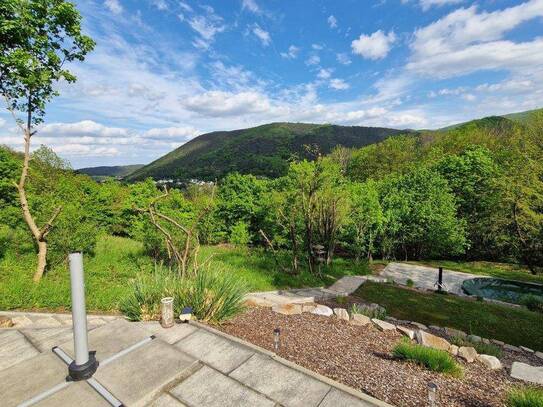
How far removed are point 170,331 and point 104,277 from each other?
19.1 ft

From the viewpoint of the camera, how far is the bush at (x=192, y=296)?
452cm

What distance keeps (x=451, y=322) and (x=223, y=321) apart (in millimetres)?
6653

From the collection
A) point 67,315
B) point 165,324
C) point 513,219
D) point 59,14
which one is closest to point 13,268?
point 67,315

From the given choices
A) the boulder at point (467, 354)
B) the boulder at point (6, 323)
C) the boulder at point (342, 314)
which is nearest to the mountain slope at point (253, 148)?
the boulder at point (342, 314)

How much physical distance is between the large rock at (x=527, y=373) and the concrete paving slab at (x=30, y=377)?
5.55 metres

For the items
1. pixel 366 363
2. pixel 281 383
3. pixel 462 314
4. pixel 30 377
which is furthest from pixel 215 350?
pixel 462 314

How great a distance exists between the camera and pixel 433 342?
498 cm

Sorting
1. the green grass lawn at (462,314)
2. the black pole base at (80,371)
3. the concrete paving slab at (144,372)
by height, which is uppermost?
the black pole base at (80,371)

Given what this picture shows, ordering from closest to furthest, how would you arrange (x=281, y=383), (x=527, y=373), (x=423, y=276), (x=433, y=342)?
(x=281, y=383) < (x=527, y=373) < (x=433, y=342) < (x=423, y=276)

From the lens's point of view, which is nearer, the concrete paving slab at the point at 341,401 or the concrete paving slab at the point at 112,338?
the concrete paving slab at the point at 341,401

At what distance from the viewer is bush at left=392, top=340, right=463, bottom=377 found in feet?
12.0

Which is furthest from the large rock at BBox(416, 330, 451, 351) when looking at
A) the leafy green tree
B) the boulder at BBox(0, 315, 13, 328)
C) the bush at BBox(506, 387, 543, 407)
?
the leafy green tree

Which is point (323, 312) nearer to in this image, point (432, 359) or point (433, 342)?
point (433, 342)

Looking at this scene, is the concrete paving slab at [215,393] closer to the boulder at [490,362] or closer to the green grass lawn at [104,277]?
the green grass lawn at [104,277]
